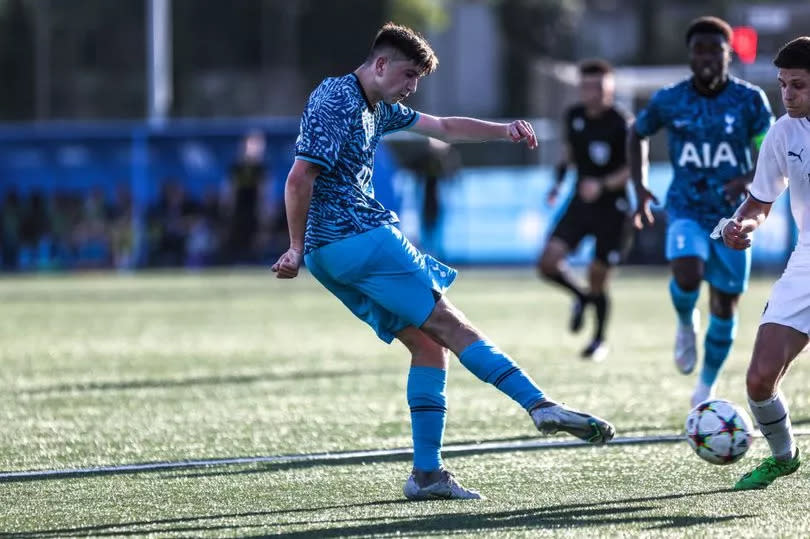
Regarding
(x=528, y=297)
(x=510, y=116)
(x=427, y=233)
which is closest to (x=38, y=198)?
(x=427, y=233)

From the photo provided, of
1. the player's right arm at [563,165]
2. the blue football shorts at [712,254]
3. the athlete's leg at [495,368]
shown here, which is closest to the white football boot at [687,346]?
the blue football shorts at [712,254]

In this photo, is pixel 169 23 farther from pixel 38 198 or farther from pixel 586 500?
pixel 586 500

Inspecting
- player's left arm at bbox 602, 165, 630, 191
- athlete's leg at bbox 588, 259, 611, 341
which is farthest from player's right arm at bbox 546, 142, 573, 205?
athlete's leg at bbox 588, 259, 611, 341

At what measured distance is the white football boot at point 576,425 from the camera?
5621 mm

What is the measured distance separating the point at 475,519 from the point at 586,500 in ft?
1.93

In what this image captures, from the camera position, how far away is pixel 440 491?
6.01 m

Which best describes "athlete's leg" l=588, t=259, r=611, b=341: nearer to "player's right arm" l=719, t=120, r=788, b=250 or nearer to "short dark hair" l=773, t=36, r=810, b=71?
"player's right arm" l=719, t=120, r=788, b=250

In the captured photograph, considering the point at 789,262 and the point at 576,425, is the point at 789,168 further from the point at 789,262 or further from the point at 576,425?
the point at 576,425

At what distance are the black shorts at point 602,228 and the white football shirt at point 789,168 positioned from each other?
21.2ft

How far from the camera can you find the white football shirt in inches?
238

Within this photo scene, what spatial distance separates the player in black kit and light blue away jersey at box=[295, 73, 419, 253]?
21.2 feet

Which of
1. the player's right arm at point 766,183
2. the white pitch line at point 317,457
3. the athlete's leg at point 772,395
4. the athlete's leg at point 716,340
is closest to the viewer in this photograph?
the athlete's leg at point 772,395

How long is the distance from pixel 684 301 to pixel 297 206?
3861mm

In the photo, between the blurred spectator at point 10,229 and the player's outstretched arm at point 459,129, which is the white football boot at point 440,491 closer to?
the player's outstretched arm at point 459,129
